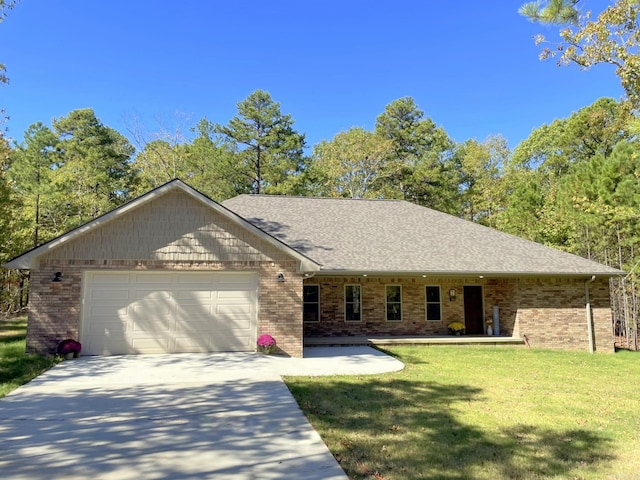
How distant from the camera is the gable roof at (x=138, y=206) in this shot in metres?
10.4

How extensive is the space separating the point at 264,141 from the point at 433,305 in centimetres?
1983

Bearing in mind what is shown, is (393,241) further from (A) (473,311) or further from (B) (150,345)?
(B) (150,345)

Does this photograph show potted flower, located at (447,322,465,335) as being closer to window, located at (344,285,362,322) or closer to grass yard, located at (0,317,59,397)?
window, located at (344,285,362,322)

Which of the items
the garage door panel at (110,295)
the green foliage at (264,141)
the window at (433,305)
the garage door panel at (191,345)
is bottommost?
the garage door panel at (191,345)

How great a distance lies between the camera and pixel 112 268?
429 inches

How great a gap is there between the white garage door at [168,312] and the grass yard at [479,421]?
3.59 metres

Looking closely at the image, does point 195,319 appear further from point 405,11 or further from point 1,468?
point 405,11

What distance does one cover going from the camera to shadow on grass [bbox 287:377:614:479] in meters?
4.45

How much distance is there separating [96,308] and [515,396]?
1023cm

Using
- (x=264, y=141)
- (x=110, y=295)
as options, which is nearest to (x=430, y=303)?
(x=110, y=295)

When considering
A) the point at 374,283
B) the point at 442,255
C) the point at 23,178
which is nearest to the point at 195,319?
the point at 374,283

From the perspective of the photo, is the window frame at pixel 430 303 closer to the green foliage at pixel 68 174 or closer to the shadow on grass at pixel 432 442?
the shadow on grass at pixel 432 442

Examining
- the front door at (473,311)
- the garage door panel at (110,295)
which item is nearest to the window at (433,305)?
the front door at (473,311)

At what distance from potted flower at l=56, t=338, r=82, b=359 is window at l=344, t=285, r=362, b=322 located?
28.6 feet
